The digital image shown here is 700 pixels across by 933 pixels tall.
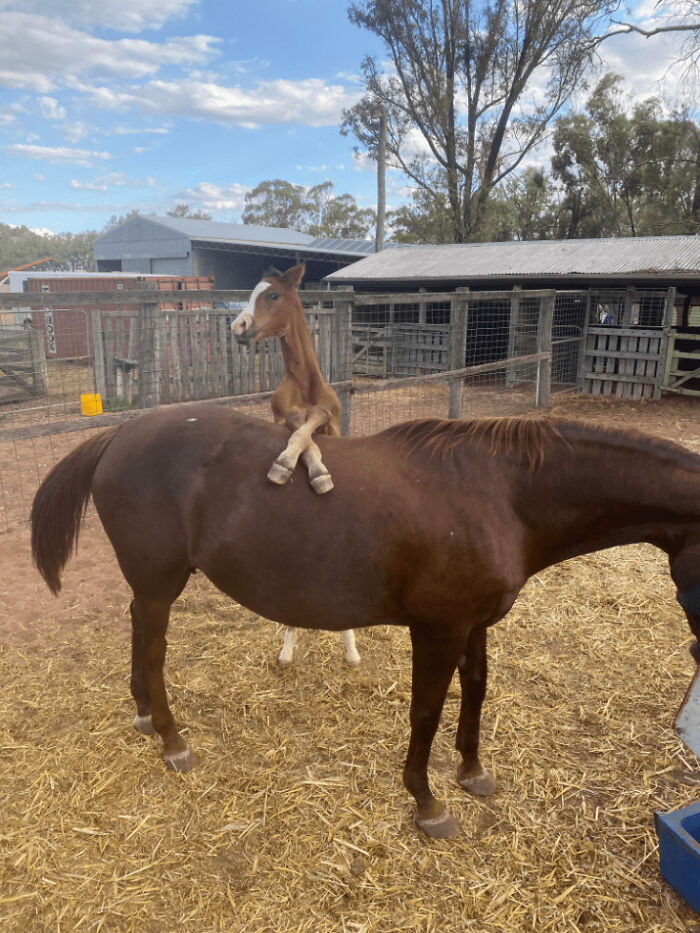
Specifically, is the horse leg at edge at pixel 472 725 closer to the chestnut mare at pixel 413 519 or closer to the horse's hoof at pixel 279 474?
the chestnut mare at pixel 413 519

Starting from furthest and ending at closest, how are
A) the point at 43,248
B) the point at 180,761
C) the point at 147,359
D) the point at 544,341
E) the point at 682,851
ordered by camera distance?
1. the point at 43,248
2. the point at 544,341
3. the point at 147,359
4. the point at 180,761
5. the point at 682,851

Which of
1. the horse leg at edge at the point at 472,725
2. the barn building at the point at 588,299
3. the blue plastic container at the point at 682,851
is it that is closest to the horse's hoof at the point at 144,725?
the horse leg at edge at the point at 472,725

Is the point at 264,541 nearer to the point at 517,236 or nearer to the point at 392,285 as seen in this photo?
the point at 392,285

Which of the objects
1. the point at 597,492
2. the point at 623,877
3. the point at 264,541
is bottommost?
the point at 623,877

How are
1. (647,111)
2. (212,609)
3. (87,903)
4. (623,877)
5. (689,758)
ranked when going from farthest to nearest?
1. (647,111)
2. (212,609)
3. (689,758)
4. (623,877)
5. (87,903)

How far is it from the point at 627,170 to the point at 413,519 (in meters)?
27.5

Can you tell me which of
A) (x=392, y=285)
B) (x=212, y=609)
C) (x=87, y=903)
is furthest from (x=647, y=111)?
(x=87, y=903)

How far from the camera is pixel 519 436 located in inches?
86.1

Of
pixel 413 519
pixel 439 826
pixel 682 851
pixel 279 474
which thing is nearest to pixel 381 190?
pixel 279 474

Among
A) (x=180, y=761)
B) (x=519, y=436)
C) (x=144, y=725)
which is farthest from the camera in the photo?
(x=144, y=725)

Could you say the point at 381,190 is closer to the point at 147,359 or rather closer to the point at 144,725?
the point at 147,359

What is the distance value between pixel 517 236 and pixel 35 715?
1158 inches

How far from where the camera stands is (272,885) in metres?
2.06

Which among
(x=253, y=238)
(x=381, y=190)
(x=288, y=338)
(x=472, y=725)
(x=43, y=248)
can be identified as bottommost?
(x=472, y=725)
